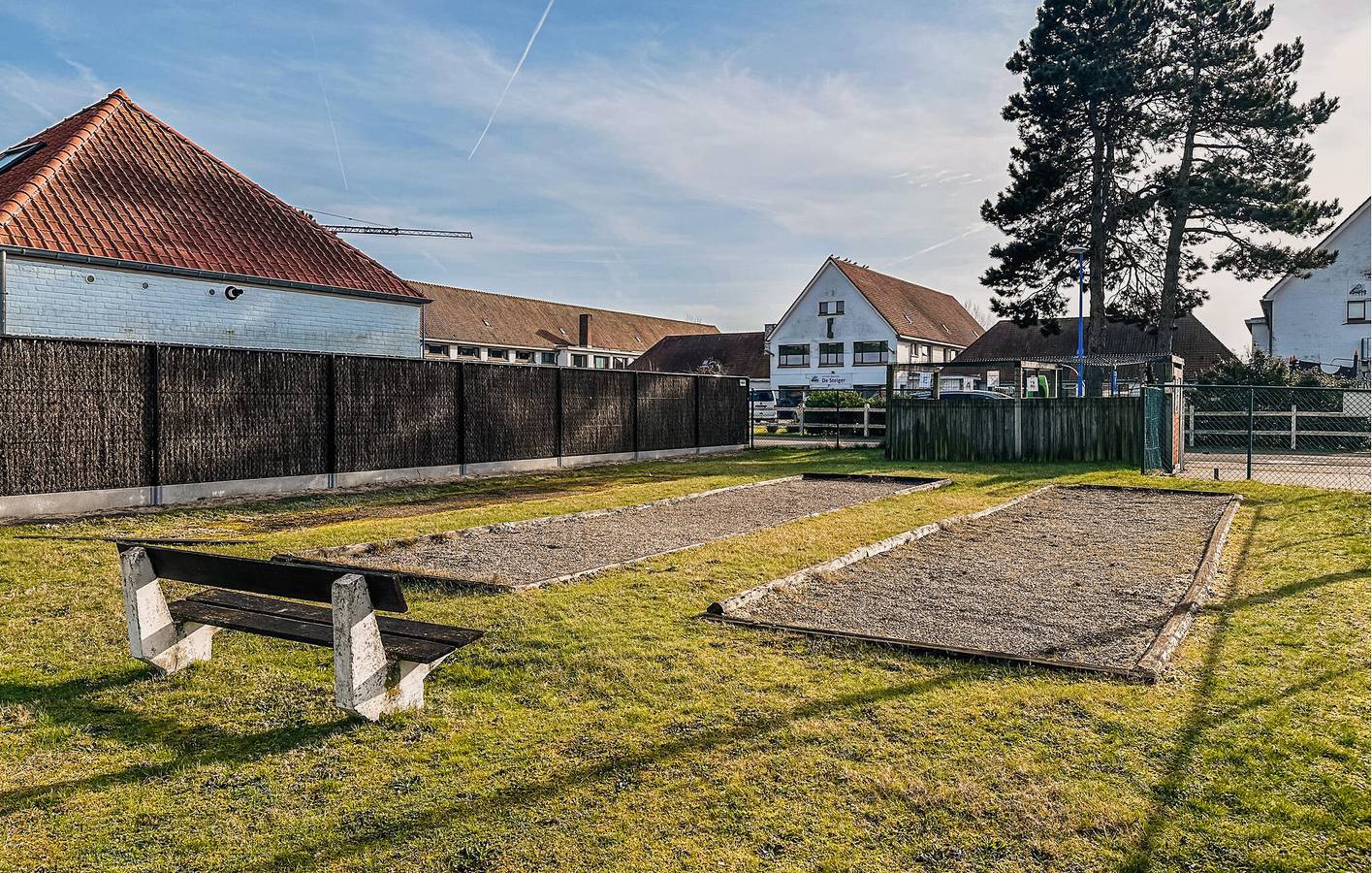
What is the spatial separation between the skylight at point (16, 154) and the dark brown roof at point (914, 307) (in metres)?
41.3

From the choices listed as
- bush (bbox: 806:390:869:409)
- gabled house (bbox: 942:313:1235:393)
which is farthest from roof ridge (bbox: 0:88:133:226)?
gabled house (bbox: 942:313:1235:393)

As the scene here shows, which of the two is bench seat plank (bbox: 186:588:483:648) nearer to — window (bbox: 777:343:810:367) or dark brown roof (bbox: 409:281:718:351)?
dark brown roof (bbox: 409:281:718:351)

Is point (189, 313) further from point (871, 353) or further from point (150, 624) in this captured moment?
point (871, 353)

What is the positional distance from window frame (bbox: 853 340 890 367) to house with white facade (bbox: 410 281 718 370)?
1642 cm

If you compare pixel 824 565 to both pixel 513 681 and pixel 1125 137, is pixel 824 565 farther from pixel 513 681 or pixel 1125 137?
pixel 1125 137

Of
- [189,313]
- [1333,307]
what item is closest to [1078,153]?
[1333,307]

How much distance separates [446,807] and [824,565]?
4925 millimetres

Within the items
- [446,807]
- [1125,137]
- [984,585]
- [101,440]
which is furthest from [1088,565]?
[1125,137]

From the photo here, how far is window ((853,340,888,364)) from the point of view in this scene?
52.8 meters

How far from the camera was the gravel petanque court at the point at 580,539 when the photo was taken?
794 cm

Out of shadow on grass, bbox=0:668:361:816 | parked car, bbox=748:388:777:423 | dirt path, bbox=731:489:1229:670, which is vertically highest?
parked car, bbox=748:388:777:423

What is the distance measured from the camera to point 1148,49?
29.6 metres

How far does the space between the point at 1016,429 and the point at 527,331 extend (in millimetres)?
44448

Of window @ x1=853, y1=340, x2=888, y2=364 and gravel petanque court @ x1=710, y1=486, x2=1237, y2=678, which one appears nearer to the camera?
gravel petanque court @ x1=710, y1=486, x2=1237, y2=678
